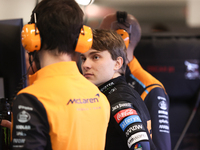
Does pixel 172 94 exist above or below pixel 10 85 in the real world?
below

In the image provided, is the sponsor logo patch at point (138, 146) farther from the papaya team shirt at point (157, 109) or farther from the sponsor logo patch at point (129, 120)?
the papaya team shirt at point (157, 109)

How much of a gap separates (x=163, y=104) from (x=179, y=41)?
2.13m

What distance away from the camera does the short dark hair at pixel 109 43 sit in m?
1.40

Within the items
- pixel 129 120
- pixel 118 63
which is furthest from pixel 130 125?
pixel 118 63

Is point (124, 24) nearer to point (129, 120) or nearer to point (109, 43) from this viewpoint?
point (109, 43)

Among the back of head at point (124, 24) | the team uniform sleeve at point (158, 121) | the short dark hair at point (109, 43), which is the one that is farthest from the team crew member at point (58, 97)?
the back of head at point (124, 24)

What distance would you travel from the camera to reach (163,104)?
1661 mm

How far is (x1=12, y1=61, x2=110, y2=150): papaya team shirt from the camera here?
0.80 meters

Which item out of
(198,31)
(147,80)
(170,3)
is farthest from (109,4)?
(147,80)

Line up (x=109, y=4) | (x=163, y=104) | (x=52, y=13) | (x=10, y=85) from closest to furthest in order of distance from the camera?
(x=52, y=13)
(x=10, y=85)
(x=163, y=104)
(x=109, y=4)

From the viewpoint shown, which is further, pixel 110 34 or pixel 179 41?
pixel 179 41

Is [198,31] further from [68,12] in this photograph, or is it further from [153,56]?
[68,12]

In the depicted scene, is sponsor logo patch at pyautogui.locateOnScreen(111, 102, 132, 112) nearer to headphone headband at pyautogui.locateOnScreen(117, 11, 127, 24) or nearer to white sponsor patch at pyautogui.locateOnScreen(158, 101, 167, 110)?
white sponsor patch at pyautogui.locateOnScreen(158, 101, 167, 110)

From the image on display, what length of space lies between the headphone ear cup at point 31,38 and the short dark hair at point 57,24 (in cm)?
2
